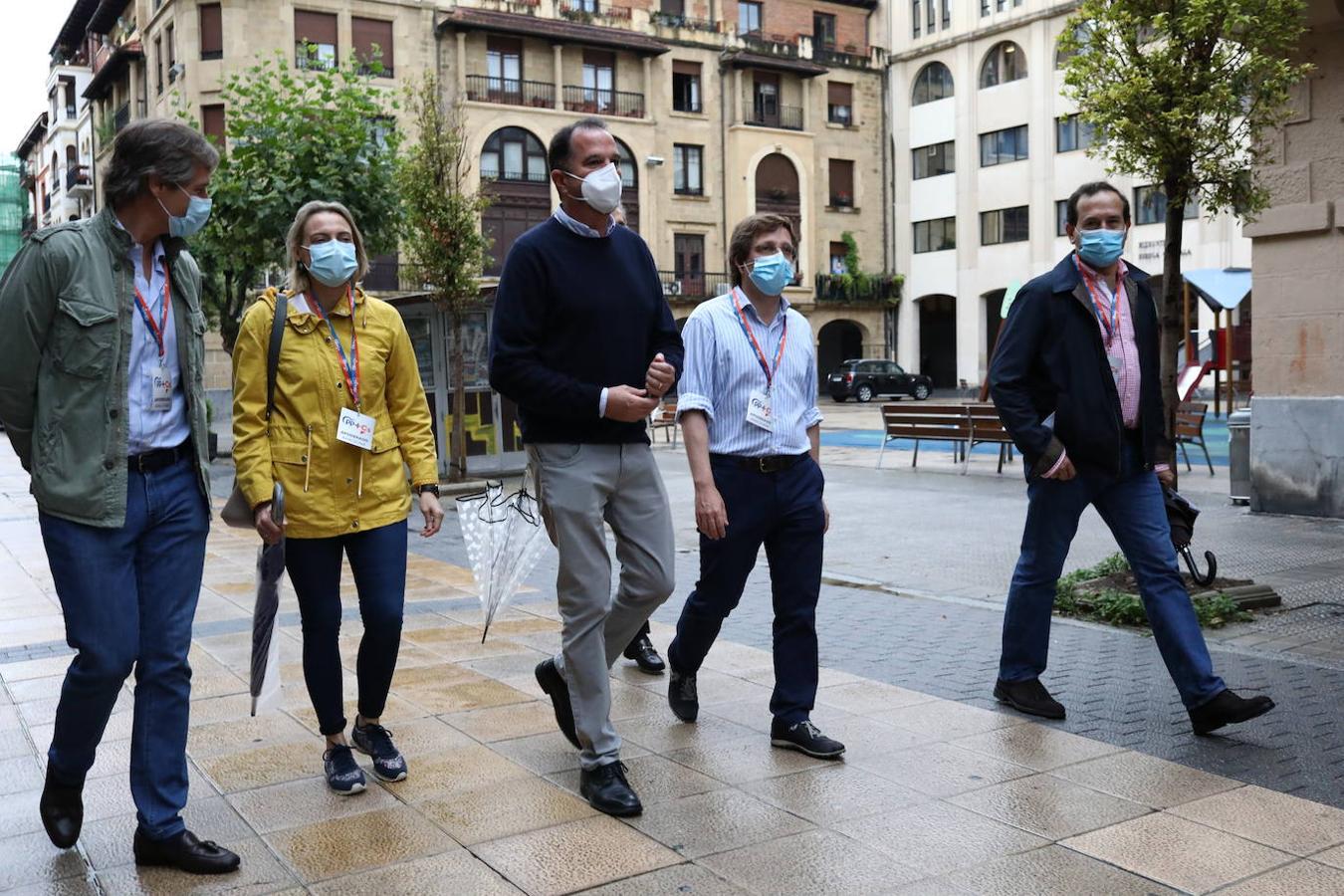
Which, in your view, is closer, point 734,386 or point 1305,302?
point 734,386

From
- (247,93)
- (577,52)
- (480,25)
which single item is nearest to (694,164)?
(577,52)

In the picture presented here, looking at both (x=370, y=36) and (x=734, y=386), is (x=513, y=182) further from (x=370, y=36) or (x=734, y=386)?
(x=734, y=386)

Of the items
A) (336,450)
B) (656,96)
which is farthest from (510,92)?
(336,450)

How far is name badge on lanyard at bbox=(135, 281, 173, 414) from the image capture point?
367 centimetres

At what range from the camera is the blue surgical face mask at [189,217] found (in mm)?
3643

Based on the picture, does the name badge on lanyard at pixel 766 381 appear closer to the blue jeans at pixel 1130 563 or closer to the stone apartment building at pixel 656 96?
the blue jeans at pixel 1130 563

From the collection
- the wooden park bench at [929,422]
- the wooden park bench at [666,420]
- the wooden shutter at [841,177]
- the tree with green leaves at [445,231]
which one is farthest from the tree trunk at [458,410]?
the wooden shutter at [841,177]

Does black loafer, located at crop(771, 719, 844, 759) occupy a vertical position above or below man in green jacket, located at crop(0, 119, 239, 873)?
below

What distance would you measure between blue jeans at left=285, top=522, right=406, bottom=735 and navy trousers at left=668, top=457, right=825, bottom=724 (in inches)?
44.5

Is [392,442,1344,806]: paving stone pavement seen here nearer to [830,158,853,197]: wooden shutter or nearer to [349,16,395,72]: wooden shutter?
[349,16,395,72]: wooden shutter

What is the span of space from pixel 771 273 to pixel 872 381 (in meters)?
39.3

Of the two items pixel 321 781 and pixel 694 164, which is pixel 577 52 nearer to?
pixel 694 164

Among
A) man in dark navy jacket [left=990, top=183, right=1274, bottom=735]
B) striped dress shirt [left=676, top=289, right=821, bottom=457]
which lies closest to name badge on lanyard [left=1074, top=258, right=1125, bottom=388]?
man in dark navy jacket [left=990, top=183, right=1274, bottom=735]

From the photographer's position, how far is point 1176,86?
7.50 meters
